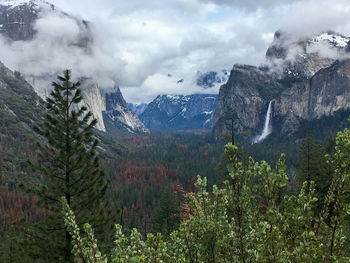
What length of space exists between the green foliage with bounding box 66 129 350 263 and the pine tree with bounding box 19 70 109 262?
11227 millimetres

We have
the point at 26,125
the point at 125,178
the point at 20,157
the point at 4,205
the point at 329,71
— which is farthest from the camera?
the point at 26,125

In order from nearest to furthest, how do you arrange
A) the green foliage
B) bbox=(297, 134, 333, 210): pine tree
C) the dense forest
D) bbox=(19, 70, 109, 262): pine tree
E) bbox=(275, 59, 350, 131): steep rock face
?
the green foliage
the dense forest
bbox=(19, 70, 109, 262): pine tree
bbox=(297, 134, 333, 210): pine tree
bbox=(275, 59, 350, 131): steep rock face

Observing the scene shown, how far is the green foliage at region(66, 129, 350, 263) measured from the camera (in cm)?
425

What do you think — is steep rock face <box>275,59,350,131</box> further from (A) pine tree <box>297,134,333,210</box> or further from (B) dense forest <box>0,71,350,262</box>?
(A) pine tree <box>297,134,333,210</box>

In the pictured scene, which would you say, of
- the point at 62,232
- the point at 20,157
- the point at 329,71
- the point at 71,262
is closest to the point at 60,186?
the point at 62,232

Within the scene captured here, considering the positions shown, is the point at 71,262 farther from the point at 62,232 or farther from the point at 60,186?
the point at 60,186

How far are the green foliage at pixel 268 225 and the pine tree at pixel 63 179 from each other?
1123 cm

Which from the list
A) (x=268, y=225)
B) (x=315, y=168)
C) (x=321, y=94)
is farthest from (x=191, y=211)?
(x=321, y=94)

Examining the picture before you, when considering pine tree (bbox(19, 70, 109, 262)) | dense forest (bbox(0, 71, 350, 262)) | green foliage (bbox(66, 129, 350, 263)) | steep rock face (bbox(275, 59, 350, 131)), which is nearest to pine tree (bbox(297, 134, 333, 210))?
dense forest (bbox(0, 71, 350, 262))

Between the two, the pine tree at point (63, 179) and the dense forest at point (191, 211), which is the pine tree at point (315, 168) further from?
the pine tree at point (63, 179)

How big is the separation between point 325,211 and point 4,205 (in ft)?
338

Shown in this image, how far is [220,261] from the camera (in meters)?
5.27

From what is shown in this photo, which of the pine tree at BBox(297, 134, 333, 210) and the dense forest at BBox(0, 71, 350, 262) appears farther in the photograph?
the pine tree at BBox(297, 134, 333, 210)

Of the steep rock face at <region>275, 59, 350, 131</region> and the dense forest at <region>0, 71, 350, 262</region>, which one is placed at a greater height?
the steep rock face at <region>275, 59, 350, 131</region>
